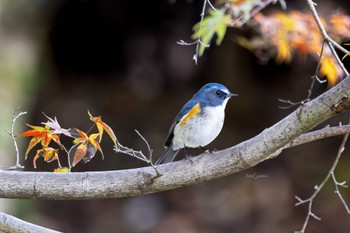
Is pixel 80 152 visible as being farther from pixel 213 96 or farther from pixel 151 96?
pixel 151 96

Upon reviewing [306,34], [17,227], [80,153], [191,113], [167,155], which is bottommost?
[167,155]

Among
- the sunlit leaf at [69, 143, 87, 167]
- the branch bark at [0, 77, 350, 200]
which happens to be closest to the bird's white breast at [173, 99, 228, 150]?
the branch bark at [0, 77, 350, 200]

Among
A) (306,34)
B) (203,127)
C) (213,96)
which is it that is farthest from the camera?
(306,34)

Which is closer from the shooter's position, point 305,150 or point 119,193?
point 119,193

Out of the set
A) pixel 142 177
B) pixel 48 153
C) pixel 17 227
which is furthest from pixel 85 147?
pixel 17 227

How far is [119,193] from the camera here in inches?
114

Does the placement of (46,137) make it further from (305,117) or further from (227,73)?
(227,73)

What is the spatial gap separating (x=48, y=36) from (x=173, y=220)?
3.34m

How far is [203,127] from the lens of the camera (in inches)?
144

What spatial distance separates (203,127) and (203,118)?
0.21 ft

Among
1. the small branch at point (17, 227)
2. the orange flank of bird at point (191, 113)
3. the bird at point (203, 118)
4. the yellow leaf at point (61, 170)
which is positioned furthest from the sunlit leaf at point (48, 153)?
the orange flank of bird at point (191, 113)

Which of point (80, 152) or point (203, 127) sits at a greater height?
point (80, 152)

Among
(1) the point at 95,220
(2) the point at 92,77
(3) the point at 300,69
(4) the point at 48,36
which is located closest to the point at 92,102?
(2) the point at 92,77

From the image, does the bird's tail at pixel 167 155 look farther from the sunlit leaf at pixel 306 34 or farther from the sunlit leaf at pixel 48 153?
the sunlit leaf at pixel 306 34
